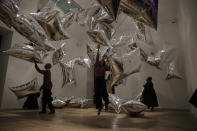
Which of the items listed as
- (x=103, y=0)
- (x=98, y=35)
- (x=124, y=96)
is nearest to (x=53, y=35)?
(x=98, y=35)

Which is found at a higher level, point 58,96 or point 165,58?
point 165,58

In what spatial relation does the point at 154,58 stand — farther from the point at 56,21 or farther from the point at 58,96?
the point at 58,96

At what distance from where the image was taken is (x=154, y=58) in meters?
3.73

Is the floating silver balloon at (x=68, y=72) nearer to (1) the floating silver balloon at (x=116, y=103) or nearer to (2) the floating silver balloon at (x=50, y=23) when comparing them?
(1) the floating silver balloon at (x=116, y=103)

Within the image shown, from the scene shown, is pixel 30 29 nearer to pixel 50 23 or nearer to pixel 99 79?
pixel 50 23

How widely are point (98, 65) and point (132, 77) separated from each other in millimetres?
3582

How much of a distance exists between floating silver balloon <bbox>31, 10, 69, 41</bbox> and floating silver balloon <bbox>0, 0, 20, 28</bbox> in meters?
0.39

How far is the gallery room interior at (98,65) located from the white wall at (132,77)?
25 mm

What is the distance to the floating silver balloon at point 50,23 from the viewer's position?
1.93 m

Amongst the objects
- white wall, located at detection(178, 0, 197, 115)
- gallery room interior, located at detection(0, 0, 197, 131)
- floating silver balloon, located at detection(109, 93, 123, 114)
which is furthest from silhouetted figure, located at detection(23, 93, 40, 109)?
white wall, located at detection(178, 0, 197, 115)

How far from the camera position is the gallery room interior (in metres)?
1.55

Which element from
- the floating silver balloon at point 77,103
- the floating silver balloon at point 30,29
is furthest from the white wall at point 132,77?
the floating silver balloon at point 30,29

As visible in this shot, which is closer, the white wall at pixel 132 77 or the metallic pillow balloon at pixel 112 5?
the metallic pillow balloon at pixel 112 5

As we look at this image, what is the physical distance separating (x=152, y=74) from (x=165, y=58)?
152 cm
